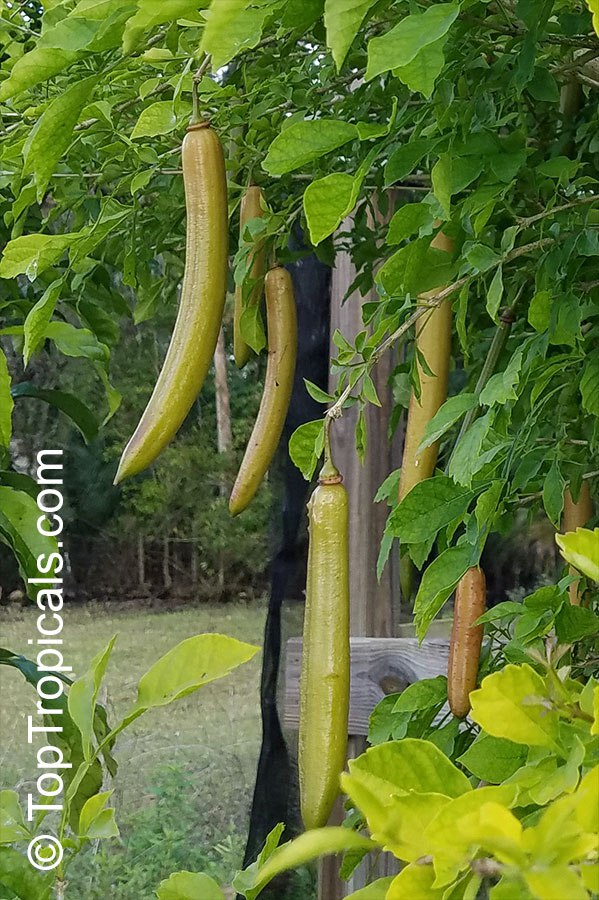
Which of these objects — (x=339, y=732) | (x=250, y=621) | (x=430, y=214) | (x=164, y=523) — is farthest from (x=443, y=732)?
(x=164, y=523)

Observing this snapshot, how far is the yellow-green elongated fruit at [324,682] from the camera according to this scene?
1.08ft

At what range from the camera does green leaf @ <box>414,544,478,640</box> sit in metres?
0.37

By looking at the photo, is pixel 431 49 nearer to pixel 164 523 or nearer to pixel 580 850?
pixel 580 850

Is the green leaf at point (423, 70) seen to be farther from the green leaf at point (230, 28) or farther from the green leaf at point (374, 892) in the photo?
the green leaf at point (374, 892)

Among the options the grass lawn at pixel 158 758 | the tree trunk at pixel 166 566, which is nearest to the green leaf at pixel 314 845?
the grass lawn at pixel 158 758

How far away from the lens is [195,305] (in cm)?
32

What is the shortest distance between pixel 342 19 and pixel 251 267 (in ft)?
0.85


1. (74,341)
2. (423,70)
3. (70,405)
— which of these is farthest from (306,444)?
(70,405)

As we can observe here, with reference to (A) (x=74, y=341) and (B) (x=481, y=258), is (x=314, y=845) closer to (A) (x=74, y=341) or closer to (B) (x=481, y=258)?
(B) (x=481, y=258)

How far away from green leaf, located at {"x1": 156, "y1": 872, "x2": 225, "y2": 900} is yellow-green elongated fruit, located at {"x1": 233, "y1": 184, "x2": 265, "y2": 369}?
0.94 ft

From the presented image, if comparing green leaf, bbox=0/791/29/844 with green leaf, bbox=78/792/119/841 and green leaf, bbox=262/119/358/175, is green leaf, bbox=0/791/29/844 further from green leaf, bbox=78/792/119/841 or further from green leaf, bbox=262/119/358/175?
green leaf, bbox=262/119/358/175

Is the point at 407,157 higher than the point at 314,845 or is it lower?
higher

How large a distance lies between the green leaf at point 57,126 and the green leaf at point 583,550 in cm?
21

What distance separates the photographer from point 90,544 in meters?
1.71
